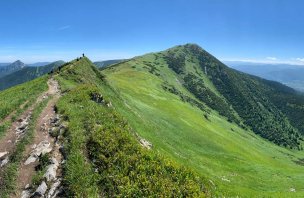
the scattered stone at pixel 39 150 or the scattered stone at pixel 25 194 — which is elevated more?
the scattered stone at pixel 39 150

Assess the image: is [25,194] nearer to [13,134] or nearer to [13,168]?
[13,168]

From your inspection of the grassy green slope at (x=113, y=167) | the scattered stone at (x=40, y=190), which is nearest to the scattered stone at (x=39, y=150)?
the grassy green slope at (x=113, y=167)

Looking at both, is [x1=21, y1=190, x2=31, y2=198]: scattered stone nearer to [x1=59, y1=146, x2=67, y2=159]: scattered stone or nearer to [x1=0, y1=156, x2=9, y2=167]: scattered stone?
[x1=59, y1=146, x2=67, y2=159]: scattered stone

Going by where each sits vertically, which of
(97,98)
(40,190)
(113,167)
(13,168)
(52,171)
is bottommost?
(40,190)

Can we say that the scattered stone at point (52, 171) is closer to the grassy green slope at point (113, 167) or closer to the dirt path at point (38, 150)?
the dirt path at point (38, 150)

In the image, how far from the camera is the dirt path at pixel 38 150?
2138 centimetres

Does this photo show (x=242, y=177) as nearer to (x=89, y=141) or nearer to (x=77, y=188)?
(x=89, y=141)

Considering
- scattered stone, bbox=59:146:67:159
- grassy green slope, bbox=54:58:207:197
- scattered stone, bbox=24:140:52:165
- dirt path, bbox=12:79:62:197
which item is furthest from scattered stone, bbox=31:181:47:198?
scattered stone, bbox=24:140:52:165

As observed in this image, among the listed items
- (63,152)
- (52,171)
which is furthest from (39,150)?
(52,171)

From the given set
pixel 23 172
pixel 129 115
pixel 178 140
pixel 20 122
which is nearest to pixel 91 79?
pixel 129 115

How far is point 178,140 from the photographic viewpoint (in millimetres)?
61531

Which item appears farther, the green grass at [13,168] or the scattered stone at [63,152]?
the scattered stone at [63,152]

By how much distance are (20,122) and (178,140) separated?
117 feet

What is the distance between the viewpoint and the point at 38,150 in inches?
968
